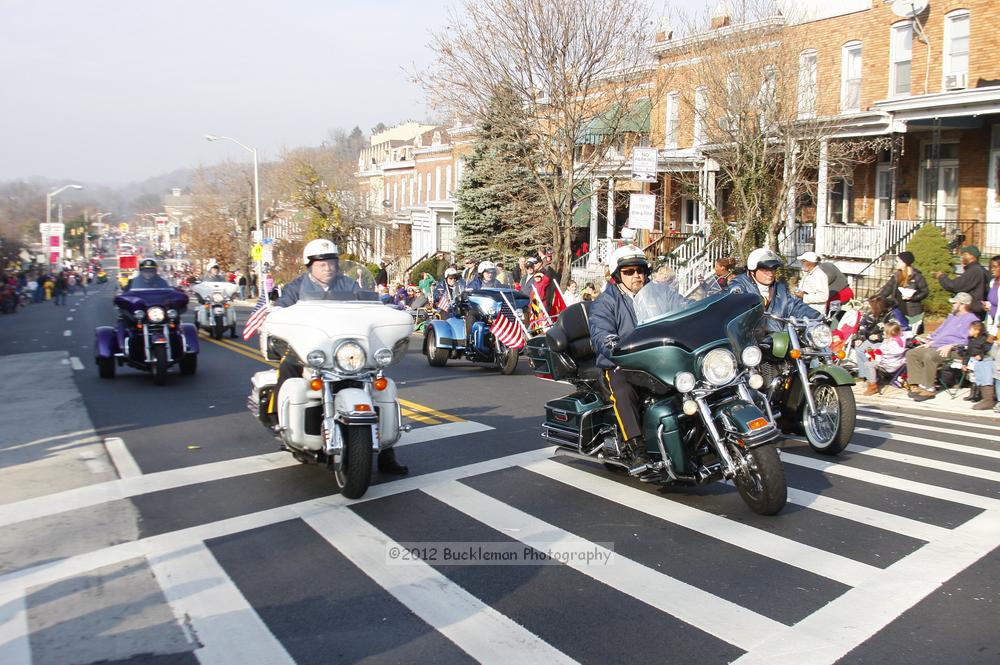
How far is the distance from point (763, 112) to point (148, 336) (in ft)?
52.9

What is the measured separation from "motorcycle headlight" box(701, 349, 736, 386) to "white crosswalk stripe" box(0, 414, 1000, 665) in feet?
3.40

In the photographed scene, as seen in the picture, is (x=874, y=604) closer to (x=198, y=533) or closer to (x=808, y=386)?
(x=808, y=386)

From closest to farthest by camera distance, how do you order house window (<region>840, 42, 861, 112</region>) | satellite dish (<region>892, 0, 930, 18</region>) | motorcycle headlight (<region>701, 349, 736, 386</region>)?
motorcycle headlight (<region>701, 349, 736, 386</region>) → satellite dish (<region>892, 0, 930, 18</region>) → house window (<region>840, 42, 861, 112</region>)

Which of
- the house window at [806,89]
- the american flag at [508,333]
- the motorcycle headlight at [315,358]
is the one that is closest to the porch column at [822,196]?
the house window at [806,89]

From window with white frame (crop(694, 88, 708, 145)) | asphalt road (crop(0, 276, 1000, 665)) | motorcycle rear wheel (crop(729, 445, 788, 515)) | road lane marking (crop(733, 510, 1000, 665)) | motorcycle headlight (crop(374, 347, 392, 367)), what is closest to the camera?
road lane marking (crop(733, 510, 1000, 665))

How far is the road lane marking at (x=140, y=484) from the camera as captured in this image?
23.4ft

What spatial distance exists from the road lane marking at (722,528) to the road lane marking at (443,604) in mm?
1937

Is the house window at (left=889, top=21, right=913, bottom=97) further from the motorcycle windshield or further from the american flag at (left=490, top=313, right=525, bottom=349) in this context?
the motorcycle windshield

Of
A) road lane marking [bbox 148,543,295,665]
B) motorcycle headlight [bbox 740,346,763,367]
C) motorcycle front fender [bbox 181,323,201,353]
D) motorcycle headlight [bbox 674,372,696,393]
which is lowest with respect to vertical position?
road lane marking [bbox 148,543,295,665]

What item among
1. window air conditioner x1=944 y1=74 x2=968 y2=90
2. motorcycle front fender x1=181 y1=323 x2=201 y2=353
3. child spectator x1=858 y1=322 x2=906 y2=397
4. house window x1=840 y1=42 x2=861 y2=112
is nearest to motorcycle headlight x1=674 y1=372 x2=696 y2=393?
child spectator x1=858 y1=322 x2=906 y2=397

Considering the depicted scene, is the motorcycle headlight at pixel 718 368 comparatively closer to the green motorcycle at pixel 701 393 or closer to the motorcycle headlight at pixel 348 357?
the green motorcycle at pixel 701 393

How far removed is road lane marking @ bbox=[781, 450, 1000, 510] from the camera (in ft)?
23.5

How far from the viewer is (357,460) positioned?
277 inches

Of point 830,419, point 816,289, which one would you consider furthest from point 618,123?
point 830,419
